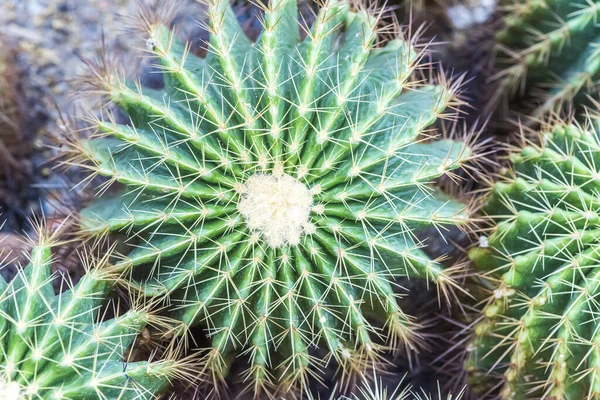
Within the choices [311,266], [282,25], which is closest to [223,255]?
[311,266]

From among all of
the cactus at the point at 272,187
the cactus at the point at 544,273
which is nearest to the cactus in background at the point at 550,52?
the cactus at the point at 544,273

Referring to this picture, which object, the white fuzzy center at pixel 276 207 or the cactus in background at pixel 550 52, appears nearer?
the white fuzzy center at pixel 276 207

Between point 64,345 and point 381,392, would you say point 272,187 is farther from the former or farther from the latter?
point 381,392

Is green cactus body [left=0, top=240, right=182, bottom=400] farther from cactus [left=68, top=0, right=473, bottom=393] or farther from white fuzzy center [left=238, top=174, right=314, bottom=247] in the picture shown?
white fuzzy center [left=238, top=174, right=314, bottom=247]

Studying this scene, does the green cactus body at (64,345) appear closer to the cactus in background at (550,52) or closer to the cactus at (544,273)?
the cactus at (544,273)

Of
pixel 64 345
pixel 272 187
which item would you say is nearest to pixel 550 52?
pixel 272 187

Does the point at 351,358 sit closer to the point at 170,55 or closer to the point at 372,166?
the point at 372,166
